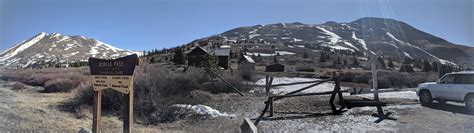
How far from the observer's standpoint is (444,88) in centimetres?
1329

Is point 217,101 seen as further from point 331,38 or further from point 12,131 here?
point 331,38

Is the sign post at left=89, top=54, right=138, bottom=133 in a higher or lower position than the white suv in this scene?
higher

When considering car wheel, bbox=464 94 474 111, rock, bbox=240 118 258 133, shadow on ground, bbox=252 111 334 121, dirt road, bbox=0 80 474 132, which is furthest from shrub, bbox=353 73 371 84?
rock, bbox=240 118 258 133

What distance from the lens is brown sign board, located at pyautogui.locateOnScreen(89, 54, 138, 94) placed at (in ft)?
20.5

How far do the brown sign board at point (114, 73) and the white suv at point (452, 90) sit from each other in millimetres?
11230

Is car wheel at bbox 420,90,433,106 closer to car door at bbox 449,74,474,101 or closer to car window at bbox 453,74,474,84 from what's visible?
car door at bbox 449,74,474,101

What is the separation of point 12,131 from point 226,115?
610cm

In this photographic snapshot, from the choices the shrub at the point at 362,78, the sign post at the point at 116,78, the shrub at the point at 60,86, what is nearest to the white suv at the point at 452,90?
the sign post at the point at 116,78

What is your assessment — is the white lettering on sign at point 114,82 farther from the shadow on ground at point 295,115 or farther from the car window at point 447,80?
the car window at point 447,80

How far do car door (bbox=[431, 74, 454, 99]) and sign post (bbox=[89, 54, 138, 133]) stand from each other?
457 inches

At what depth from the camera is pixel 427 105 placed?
13.6m

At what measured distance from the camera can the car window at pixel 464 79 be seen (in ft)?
40.7

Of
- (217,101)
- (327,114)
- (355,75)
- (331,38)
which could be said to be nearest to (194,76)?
(217,101)

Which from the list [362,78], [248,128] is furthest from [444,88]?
[362,78]
